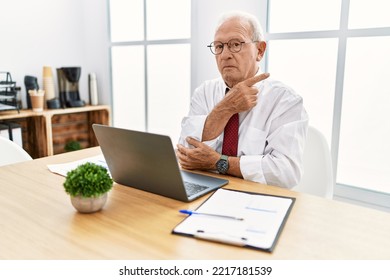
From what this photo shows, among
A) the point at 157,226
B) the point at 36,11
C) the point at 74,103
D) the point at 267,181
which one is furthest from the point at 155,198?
the point at 36,11

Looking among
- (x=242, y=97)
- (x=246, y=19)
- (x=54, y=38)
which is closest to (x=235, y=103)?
(x=242, y=97)

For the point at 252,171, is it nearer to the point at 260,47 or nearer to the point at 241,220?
the point at 241,220

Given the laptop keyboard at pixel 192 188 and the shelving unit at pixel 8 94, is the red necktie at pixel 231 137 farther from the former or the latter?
the shelving unit at pixel 8 94

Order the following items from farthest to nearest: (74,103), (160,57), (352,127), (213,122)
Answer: (74,103)
(160,57)
(352,127)
(213,122)

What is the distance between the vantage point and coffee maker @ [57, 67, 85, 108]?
10.6ft

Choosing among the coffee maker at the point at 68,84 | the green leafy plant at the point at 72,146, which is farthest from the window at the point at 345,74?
the green leafy plant at the point at 72,146

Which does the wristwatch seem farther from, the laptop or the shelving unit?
the shelving unit

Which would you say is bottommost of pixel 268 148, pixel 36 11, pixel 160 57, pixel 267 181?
pixel 267 181

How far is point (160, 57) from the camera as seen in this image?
3.08 meters

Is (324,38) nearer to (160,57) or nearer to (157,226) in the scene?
(160,57)

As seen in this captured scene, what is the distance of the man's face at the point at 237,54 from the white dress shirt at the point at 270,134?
9cm

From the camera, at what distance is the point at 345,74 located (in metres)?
2.07

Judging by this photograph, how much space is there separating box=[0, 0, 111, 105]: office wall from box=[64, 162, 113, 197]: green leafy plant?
98.5 inches

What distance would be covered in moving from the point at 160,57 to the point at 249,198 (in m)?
2.23
